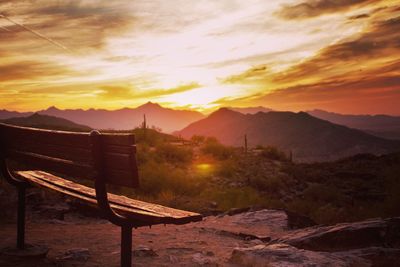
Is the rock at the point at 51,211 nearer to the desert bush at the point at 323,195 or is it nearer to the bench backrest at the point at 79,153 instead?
the bench backrest at the point at 79,153

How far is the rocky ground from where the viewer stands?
179 inches

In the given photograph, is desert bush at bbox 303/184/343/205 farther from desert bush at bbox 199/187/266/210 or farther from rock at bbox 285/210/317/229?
rock at bbox 285/210/317/229

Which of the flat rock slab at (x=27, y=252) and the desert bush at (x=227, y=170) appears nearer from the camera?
the flat rock slab at (x=27, y=252)

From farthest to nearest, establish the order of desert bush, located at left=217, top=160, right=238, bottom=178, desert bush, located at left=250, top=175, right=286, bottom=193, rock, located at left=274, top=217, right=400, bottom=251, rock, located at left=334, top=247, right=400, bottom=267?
desert bush, located at left=217, top=160, right=238, bottom=178, desert bush, located at left=250, top=175, right=286, bottom=193, rock, located at left=274, top=217, right=400, bottom=251, rock, located at left=334, top=247, right=400, bottom=267

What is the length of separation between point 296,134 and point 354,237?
13843 cm

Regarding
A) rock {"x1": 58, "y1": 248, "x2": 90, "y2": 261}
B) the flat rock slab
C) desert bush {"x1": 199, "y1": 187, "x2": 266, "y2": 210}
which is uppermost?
the flat rock slab

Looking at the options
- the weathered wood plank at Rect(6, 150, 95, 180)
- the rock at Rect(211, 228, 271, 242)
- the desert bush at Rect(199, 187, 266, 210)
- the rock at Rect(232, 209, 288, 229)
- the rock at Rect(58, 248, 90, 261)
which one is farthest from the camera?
the desert bush at Rect(199, 187, 266, 210)

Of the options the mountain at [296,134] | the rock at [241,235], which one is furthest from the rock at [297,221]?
the mountain at [296,134]

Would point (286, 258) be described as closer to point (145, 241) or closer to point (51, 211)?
point (145, 241)

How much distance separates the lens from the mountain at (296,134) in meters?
110

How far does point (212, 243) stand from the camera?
619cm

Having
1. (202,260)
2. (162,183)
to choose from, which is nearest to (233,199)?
(162,183)

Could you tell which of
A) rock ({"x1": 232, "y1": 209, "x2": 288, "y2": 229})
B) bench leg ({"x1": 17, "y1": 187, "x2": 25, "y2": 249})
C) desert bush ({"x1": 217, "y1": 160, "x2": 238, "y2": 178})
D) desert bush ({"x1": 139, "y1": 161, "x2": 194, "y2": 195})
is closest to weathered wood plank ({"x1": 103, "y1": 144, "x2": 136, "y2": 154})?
bench leg ({"x1": 17, "y1": 187, "x2": 25, "y2": 249})

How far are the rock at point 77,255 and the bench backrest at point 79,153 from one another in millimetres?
1164
